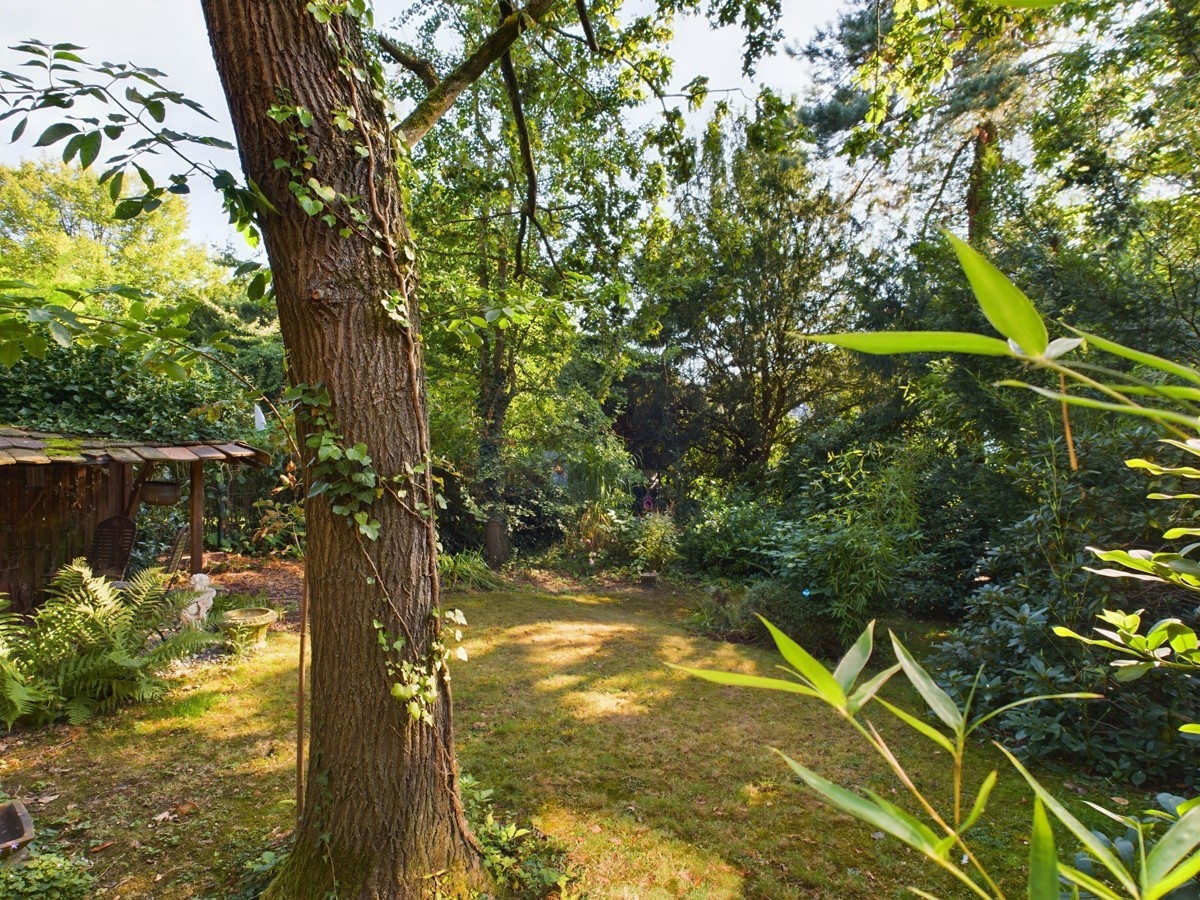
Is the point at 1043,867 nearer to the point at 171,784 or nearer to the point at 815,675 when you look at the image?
the point at 815,675

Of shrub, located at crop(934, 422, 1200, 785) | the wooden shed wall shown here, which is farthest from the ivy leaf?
the wooden shed wall

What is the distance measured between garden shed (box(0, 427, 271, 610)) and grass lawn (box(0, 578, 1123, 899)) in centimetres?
206

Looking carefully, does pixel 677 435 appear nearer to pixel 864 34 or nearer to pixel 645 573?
pixel 645 573

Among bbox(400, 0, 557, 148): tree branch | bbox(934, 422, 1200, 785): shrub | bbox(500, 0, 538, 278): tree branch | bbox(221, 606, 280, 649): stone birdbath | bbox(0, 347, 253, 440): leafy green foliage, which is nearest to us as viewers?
bbox(400, 0, 557, 148): tree branch

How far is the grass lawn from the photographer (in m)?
A: 2.29

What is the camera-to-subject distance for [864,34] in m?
7.02

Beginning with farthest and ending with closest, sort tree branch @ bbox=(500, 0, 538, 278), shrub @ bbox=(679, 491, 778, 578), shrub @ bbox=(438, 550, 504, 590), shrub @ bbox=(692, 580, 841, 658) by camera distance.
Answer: shrub @ bbox=(679, 491, 778, 578), shrub @ bbox=(438, 550, 504, 590), shrub @ bbox=(692, 580, 841, 658), tree branch @ bbox=(500, 0, 538, 278)

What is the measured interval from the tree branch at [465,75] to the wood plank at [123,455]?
14.2 feet

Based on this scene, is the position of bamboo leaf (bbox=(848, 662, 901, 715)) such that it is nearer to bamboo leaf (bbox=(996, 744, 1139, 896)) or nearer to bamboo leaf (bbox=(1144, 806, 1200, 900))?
bamboo leaf (bbox=(996, 744, 1139, 896))

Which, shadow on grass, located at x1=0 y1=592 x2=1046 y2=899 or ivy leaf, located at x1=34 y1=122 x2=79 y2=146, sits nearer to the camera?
ivy leaf, located at x1=34 y1=122 x2=79 y2=146

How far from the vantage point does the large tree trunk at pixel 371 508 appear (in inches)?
68.1

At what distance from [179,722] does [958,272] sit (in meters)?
7.61

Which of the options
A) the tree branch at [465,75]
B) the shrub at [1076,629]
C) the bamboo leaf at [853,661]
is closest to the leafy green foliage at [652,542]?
the shrub at [1076,629]

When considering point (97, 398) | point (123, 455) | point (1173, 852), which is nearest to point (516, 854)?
point (1173, 852)
